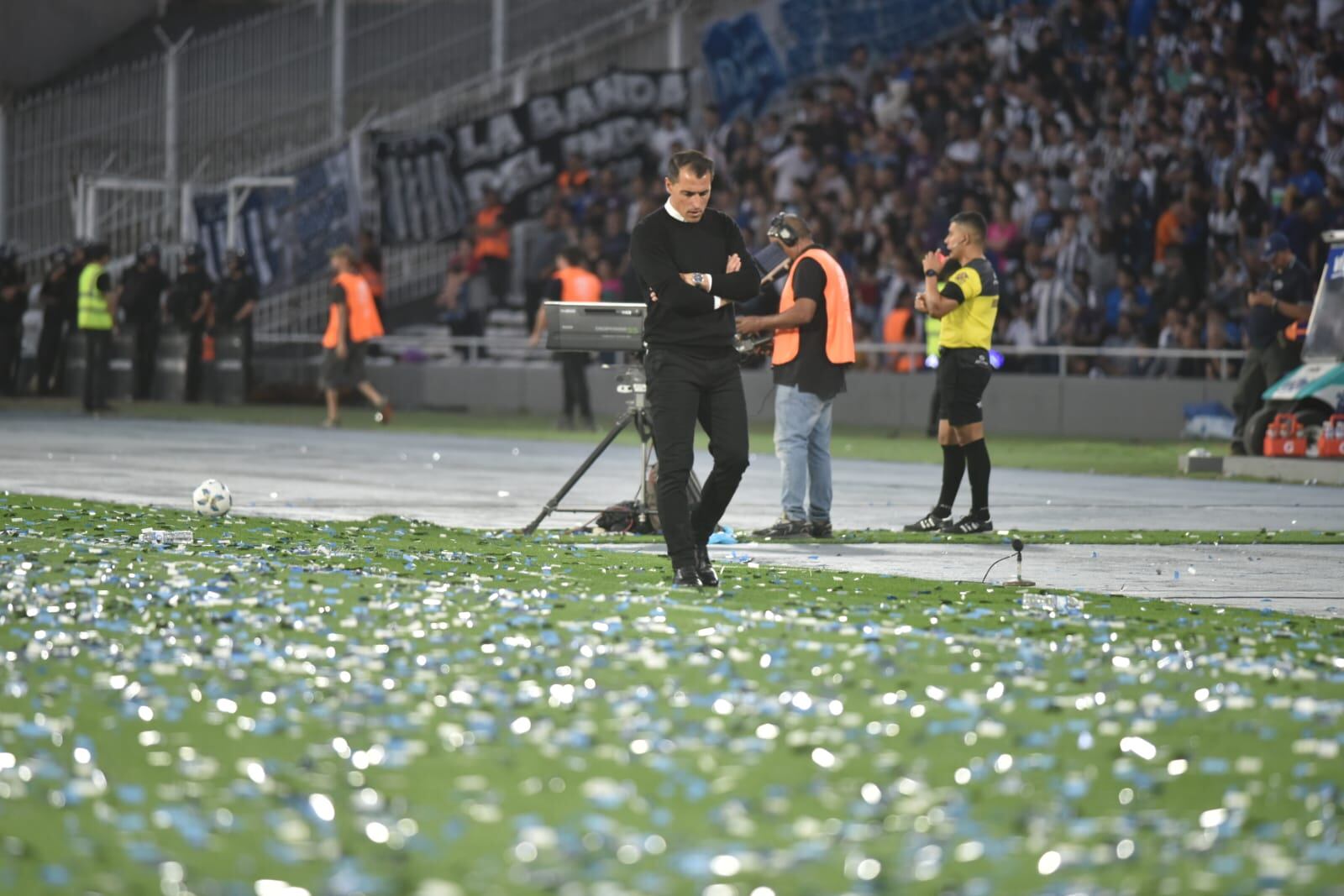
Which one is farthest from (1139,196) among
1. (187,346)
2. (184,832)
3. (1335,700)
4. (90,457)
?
(184,832)

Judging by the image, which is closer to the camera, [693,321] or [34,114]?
[693,321]

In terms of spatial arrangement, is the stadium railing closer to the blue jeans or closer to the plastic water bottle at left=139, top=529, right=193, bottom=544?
the blue jeans

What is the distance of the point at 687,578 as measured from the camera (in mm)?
9336

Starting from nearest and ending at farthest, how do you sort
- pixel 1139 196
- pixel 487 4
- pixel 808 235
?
pixel 808 235 → pixel 1139 196 → pixel 487 4

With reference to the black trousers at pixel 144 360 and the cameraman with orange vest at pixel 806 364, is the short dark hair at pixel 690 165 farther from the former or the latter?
the black trousers at pixel 144 360

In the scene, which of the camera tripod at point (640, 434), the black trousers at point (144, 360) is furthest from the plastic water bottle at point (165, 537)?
the black trousers at point (144, 360)

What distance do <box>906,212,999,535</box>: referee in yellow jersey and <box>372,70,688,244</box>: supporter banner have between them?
19.2 metres

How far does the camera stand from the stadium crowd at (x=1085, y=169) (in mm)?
23844

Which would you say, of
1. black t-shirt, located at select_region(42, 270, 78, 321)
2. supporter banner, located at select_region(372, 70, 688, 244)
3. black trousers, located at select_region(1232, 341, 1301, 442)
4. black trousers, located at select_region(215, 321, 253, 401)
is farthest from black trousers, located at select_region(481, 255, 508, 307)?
black trousers, located at select_region(1232, 341, 1301, 442)

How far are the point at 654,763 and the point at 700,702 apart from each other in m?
0.86

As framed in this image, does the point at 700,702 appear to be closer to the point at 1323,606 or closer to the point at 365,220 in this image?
the point at 1323,606

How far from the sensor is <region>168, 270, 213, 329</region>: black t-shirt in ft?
107

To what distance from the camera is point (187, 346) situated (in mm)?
33000

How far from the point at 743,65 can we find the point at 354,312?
8402 millimetres
